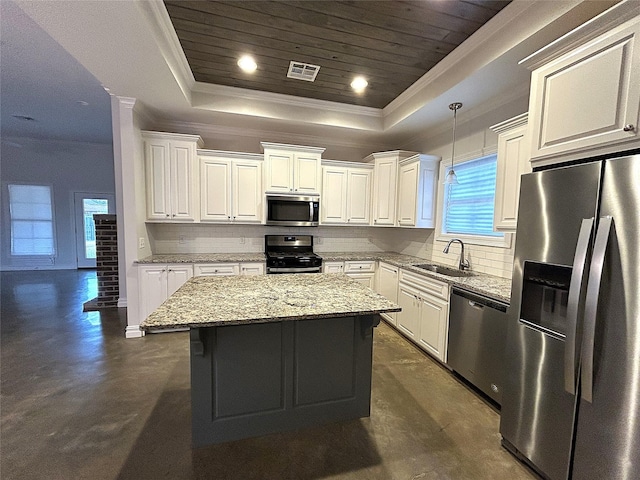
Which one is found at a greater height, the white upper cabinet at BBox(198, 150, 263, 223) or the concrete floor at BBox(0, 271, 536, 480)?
the white upper cabinet at BBox(198, 150, 263, 223)

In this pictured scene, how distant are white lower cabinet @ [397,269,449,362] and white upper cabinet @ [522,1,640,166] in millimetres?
1520

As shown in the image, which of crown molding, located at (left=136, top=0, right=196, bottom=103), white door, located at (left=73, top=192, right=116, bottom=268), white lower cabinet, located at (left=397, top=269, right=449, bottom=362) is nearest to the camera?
crown molding, located at (left=136, top=0, right=196, bottom=103)

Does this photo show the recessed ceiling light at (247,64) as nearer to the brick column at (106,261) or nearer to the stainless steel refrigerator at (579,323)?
the stainless steel refrigerator at (579,323)

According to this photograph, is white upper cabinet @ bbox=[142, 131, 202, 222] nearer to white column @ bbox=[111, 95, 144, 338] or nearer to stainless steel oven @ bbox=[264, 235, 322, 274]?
white column @ bbox=[111, 95, 144, 338]

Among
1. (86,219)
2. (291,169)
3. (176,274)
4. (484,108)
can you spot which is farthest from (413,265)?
(86,219)

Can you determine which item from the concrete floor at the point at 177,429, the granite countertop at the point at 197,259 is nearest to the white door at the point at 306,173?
the granite countertop at the point at 197,259

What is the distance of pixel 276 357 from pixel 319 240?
2872 mm

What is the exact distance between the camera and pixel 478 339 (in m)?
2.36

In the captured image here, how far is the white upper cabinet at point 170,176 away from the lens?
11.7 feet

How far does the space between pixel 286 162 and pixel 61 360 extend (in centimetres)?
329

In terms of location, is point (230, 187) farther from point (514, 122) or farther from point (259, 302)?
point (514, 122)

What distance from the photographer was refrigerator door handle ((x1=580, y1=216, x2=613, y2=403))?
49.9 inches

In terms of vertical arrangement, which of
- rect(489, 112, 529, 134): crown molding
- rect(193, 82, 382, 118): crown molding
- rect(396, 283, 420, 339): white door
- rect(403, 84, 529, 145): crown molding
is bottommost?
rect(396, 283, 420, 339): white door

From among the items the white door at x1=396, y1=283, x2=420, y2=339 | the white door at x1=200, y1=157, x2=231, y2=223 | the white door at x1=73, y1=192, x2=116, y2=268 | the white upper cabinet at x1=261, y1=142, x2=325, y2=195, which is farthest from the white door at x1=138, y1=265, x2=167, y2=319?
the white door at x1=73, y1=192, x2=116, y2=268
